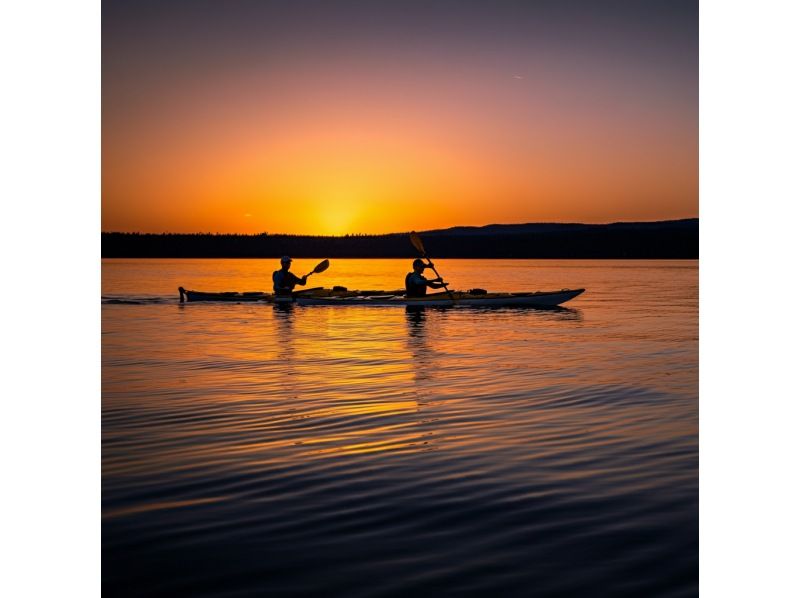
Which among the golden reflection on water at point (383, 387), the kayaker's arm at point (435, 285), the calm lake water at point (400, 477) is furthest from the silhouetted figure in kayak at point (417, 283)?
the calm lake water at point (400, 477)

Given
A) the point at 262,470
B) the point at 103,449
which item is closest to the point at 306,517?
the point at 262,470

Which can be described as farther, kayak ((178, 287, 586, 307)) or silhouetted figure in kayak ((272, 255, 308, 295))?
silhouetted figure in kayak ((272, 255, 308, 295))

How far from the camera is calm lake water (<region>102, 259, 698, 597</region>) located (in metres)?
4.05

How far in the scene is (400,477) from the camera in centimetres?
555

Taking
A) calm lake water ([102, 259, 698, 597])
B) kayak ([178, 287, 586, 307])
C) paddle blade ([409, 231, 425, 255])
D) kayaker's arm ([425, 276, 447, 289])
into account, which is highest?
paddle blade ([409, 231, 425, 255])

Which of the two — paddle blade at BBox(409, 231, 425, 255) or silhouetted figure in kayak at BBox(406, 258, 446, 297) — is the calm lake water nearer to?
silhouetted figure in kayak at BBox(406, 258, 446, 297)

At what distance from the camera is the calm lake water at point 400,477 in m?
4.05

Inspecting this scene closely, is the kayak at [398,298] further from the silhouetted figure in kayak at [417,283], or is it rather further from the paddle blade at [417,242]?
the paddle blade at [417,242]
